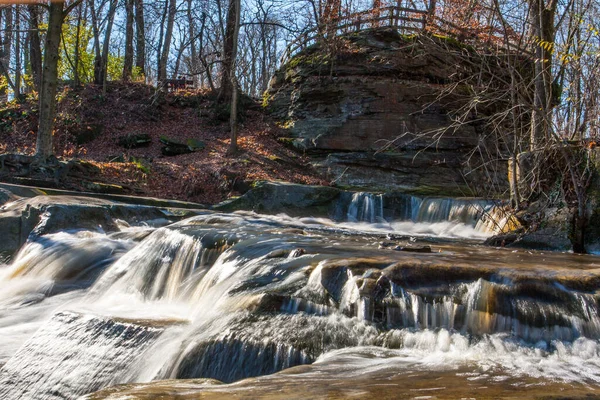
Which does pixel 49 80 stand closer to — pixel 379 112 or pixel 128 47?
pixel 379 112

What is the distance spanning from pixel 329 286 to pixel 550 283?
6.39 feet

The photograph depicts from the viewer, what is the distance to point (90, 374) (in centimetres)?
430

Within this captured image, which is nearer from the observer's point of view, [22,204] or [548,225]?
[548,225]

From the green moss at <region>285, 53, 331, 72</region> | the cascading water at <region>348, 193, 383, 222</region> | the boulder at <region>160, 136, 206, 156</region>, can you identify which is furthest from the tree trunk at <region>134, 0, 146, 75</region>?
the cascading water at <region>348, 193, 383, 222</region>

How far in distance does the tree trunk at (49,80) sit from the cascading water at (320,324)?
681 centimetres

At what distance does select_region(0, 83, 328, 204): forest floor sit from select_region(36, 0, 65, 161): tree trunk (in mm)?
900

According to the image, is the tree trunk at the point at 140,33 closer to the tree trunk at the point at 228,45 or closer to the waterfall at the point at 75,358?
the tree trunk at the point at 228,45

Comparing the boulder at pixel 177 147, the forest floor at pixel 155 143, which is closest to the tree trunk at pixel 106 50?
the forest floor at pixel 155 143

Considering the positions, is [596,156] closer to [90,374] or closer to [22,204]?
[90,374]

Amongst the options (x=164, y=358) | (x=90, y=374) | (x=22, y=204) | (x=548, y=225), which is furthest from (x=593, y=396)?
(x=22, y=204)

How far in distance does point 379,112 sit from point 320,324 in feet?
46.0

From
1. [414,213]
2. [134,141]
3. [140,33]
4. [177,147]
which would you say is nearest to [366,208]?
[414,213]

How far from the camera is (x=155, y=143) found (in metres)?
16.7

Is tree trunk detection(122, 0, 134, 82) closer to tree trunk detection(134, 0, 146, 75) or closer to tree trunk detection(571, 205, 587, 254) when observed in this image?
tree trunk detection(134, 0, 146, 75)
